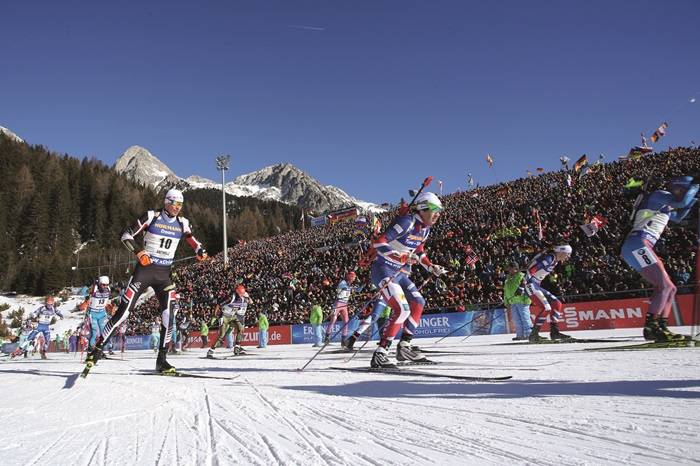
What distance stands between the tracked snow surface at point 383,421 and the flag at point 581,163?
78.9 feet

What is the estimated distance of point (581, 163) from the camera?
26.2 m

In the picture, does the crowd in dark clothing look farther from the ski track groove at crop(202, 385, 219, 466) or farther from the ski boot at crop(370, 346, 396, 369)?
the ski track groove at crop(202, 385, 219, 466)

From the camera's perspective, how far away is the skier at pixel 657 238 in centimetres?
617

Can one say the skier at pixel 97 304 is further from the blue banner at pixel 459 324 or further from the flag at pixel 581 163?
the flag at pixel 581 163

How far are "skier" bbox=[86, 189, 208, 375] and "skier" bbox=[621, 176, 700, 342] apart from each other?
6441 millimetres

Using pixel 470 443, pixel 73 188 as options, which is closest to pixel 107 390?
pixel 470 443

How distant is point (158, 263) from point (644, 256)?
6.90m

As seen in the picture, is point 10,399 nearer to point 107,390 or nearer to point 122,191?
point 107,390

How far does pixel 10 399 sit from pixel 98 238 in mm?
107429

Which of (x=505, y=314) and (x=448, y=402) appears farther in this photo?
(x=505, y=314)

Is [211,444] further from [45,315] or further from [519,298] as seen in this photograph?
[45,315]

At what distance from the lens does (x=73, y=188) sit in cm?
10325

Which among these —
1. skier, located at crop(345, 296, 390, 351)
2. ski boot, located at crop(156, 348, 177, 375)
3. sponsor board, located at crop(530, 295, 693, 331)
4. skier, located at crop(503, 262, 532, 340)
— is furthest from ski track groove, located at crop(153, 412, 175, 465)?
sponsor board, located at crop(530, 295, 693, 331)

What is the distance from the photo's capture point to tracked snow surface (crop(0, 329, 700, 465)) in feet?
6.75
